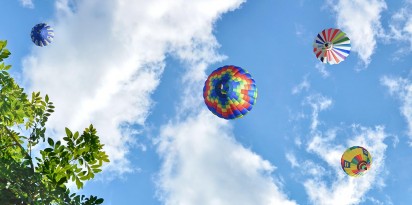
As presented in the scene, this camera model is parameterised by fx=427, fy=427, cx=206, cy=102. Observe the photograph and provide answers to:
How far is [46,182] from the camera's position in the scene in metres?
7.86

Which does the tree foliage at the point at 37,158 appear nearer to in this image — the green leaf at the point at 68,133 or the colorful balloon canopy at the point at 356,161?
the green leaf at the point at 68,133

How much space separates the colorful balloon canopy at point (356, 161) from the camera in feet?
107

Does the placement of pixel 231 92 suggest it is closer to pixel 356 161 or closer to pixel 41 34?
pixel 356 161

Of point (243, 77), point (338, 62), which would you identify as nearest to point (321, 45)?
point (338, 62)

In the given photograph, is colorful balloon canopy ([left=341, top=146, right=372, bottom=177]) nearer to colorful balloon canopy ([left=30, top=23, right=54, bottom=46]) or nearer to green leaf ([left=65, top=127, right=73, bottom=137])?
colorful balloon canopy ([left=30, top=23, right=54, bottom=46])

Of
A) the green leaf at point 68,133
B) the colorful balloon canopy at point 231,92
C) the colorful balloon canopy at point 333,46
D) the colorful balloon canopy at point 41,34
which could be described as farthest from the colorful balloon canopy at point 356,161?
the green leaf at point 68,133

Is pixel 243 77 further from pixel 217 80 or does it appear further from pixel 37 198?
pixel 37 198

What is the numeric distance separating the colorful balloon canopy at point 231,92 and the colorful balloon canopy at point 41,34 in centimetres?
1731

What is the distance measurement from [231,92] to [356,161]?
1486cm

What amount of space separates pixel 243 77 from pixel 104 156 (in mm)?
16649

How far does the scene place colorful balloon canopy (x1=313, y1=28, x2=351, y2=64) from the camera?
93.4 feet

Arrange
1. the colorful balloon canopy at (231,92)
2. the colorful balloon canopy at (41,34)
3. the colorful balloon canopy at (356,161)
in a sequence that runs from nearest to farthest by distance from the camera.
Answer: the colorful balloon canopy at (231,92), the colorful balloon canopy at (356,161), the colorful balloon canopy at (41,34)

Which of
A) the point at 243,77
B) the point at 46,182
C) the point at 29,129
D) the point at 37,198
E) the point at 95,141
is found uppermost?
the point at 243,77

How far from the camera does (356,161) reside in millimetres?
33031
